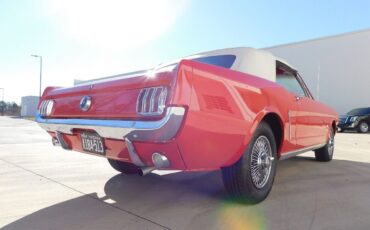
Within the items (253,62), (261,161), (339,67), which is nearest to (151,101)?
(261,161)

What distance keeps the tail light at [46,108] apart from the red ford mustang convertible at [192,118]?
13 mm

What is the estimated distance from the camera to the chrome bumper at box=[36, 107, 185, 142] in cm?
229

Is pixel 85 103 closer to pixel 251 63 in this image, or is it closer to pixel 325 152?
pixel 251 63

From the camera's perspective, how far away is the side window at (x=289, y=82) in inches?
160

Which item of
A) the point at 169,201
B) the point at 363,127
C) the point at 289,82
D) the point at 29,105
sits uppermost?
the point at 289,82

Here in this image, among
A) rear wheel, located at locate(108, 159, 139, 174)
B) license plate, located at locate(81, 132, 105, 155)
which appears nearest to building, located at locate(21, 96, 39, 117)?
rear wheel, located at locate(108, 159, 139, 174)

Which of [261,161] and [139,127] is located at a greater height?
[139,127]

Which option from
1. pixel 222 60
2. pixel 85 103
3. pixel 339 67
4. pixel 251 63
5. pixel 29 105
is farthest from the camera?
pixel 29 105

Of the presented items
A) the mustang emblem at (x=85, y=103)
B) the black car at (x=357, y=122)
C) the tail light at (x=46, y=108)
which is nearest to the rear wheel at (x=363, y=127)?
the black car at (x=357, y=122)

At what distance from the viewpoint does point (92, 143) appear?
3.02 metres

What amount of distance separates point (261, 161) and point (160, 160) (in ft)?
3.82

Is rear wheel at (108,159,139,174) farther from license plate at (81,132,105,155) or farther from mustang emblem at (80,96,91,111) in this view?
mustang emblem at (80,96,91,111)

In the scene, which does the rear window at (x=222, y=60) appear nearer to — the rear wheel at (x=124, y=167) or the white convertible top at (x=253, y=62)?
the white convertible top at (x=253, y=62)

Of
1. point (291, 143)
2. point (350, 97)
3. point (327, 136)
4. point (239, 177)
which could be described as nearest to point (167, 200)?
point (239, 177)
